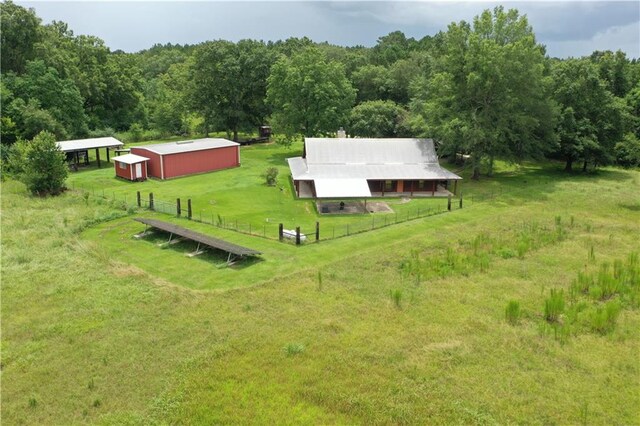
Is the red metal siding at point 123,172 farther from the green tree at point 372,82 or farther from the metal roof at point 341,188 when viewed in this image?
the green tree at point 372,82

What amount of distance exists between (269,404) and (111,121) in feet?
197

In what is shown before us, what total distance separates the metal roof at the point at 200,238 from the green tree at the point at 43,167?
10.4 metres

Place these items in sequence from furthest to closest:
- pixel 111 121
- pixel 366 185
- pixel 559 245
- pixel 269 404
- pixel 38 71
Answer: pixel 111 121 < pixel 38 71 < pixel 366 185 < pixel 559 245 < pixel 269 404

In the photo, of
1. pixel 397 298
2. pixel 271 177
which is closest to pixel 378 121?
pixel 271 177

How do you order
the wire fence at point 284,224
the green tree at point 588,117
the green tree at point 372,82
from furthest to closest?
the green tree at point 372,82, the green tree at point 588,117, the wire fence at point 284,224

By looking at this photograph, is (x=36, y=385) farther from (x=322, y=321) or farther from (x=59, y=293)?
(x=322, y=321)

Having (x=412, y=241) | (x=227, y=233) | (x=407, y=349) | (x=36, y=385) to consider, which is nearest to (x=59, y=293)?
(x=36, y=385)

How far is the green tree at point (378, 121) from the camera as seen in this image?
51656 mm

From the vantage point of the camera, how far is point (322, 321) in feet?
57.5

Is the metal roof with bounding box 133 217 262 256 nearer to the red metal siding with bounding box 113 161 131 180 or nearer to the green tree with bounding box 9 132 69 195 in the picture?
the green tree with bounding box 9 132 69 195

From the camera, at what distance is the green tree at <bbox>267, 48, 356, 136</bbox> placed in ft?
167

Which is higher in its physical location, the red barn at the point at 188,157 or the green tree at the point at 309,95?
the green tree at the point at 309,95

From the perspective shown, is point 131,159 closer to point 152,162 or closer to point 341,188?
point 152,162

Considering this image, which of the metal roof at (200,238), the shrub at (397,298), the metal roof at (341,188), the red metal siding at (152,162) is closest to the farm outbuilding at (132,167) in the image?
the red metal siding at (152,162)
